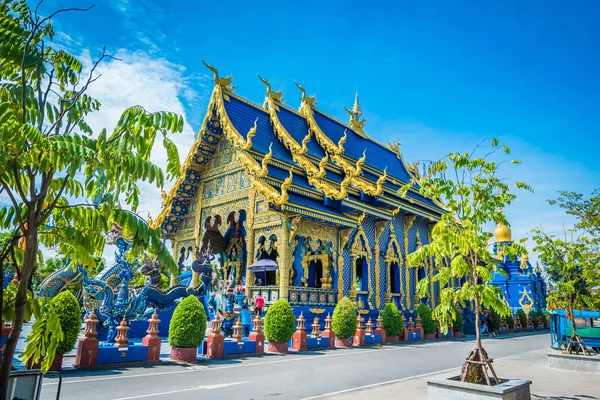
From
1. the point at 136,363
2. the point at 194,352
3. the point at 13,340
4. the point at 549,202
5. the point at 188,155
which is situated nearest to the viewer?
the point at 13,340

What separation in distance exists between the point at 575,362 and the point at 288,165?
1228cm

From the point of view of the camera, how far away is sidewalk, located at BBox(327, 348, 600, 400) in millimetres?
7098

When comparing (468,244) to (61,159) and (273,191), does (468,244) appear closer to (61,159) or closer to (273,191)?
(61,159)

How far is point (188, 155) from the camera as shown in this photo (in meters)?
20.1

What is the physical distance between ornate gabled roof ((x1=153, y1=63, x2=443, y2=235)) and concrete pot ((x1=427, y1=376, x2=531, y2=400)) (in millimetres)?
10016

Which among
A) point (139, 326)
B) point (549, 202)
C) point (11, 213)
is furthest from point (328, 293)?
point (11, 213)

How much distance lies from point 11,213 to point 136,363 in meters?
6.92

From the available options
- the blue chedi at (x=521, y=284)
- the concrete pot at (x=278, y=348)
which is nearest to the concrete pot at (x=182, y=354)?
the concrete pot at (x=278, y=348)

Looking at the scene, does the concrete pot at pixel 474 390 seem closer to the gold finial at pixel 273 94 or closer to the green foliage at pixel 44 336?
the green foliage at pixel 44 336

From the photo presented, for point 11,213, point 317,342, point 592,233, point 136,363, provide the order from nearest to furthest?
point 11,213, point 136,363, point 592,233, point 317,342

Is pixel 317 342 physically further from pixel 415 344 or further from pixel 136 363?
pixel 136 363

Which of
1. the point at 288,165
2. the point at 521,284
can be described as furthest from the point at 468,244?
the point at 521,284

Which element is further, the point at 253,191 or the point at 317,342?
the point at 253,191

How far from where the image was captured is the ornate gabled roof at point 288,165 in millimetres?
17188
